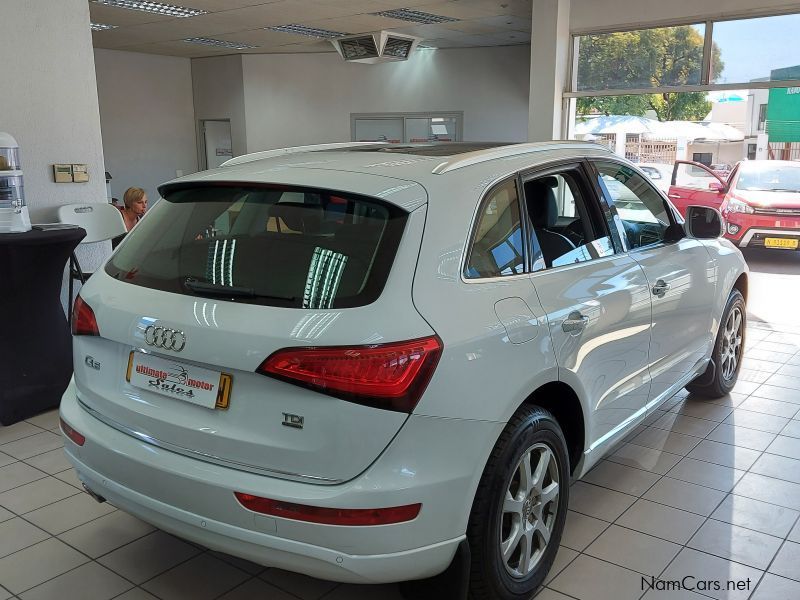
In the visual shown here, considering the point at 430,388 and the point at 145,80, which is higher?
the point at 145,80

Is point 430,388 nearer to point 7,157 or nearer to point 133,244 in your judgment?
point 133,244

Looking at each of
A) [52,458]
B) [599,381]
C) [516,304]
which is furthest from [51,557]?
[599,381]

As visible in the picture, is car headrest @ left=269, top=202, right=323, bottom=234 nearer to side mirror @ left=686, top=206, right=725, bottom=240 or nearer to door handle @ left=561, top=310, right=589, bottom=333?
door handle @ left=561, top=310, right=589, bottom=333

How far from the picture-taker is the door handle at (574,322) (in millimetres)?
2238

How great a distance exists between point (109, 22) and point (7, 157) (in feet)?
21.0

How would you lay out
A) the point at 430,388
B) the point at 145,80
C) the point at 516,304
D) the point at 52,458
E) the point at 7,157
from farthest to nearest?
1. the point at 145,80
2. the point at 7,157
3. the point at 52,458
4. the point at 516,304
5. the point at 430,388

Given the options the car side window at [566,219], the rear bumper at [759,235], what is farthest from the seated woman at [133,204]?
the rear bumper at [759,235]

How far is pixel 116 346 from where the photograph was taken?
81.4 inches

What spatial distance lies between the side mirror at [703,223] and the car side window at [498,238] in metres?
1.43

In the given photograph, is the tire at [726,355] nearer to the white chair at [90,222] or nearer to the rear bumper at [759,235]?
the white chair at [90,222]

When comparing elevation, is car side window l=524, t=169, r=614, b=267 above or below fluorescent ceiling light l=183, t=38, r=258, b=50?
below

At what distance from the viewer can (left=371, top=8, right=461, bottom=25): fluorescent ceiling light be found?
9102 mm

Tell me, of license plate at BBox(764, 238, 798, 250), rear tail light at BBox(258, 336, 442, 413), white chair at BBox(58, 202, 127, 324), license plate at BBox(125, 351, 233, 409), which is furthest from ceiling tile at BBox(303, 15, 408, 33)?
rear tail light at BBox(258, 336, 442, 413)

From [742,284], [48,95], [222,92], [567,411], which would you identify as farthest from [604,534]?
[222,92]
